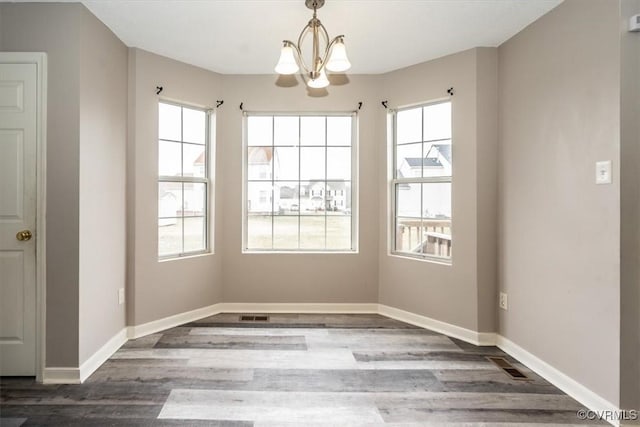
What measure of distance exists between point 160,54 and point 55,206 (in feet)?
5.39

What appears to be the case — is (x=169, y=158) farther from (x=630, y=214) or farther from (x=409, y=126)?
(x=630, y=214)

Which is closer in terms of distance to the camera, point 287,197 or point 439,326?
point 439,326

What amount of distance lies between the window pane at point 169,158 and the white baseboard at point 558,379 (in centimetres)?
332

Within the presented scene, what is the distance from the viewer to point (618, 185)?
1.87m

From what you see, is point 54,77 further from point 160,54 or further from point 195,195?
point 195,195

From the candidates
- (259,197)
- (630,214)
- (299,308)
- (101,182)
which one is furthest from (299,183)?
(630,214)

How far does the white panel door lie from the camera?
2221mm

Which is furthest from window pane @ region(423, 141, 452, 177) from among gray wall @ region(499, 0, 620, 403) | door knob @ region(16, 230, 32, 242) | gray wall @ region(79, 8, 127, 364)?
door knob @ region(16, 230, 32, 242)

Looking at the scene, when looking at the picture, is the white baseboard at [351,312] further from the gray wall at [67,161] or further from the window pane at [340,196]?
the window pane at [340,196]

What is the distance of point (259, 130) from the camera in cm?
360

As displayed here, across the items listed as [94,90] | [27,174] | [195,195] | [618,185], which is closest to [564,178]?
[618,185]

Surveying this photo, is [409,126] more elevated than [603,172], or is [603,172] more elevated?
[409,126]

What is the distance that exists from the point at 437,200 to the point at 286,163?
1591mm

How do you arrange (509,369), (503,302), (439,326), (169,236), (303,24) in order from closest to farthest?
(509,369) < (303,24) < (503,302) < (439,326) < (169,236)
